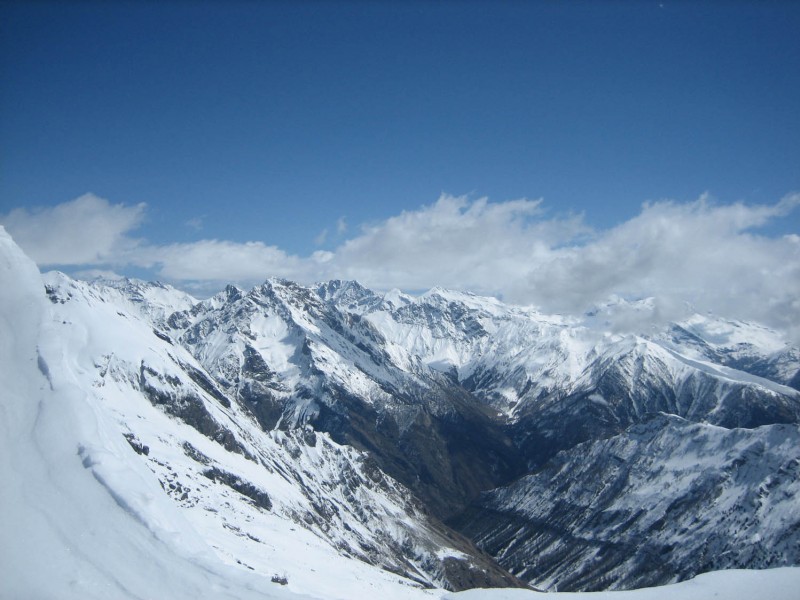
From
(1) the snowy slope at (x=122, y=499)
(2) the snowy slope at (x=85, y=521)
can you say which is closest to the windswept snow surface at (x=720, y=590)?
(2) the snowy slope at (x=85, y=521)

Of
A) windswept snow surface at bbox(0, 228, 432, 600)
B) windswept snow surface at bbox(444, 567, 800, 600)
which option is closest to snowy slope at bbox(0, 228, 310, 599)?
windswept snow surface at bbox(0, 228, 432, 600)

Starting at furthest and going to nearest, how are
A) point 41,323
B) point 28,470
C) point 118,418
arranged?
point 118,418
point 41,323
point 28,470

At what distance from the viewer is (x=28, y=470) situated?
4594cm

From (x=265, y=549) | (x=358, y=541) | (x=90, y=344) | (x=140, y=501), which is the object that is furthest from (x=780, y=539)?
(x=90, y=344)

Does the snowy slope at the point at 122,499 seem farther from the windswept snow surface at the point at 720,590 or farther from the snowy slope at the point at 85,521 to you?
the windswept snow surface at the point at 720,590

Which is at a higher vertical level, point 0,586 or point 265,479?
point 265,479

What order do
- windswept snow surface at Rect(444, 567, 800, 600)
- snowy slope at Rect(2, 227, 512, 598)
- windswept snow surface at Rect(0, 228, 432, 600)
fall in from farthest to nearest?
1. snowy slope at Rect(2, 227, 512, 598)
2. windswept snow surface at Rect(0, 228, 432, 600)
3. windswept snow surface at Rect(444, 567, 800, 600)

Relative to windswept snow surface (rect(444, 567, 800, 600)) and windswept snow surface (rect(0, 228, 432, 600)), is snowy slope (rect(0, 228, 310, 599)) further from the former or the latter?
windswept snow surface (rect(444, 567, 800, 600))

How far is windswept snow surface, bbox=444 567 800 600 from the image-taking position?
30672 millimetres

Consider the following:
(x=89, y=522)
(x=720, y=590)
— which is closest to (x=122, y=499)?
(x=89, y=522)

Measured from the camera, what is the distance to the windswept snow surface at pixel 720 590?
30.7m

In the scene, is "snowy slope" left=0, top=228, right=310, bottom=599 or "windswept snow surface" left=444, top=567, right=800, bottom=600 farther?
"snowy slope" left=0, top=228, right=310, bottom=599

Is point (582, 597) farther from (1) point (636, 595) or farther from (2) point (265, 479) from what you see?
(2) point (265, 479)

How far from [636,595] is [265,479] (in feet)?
545
